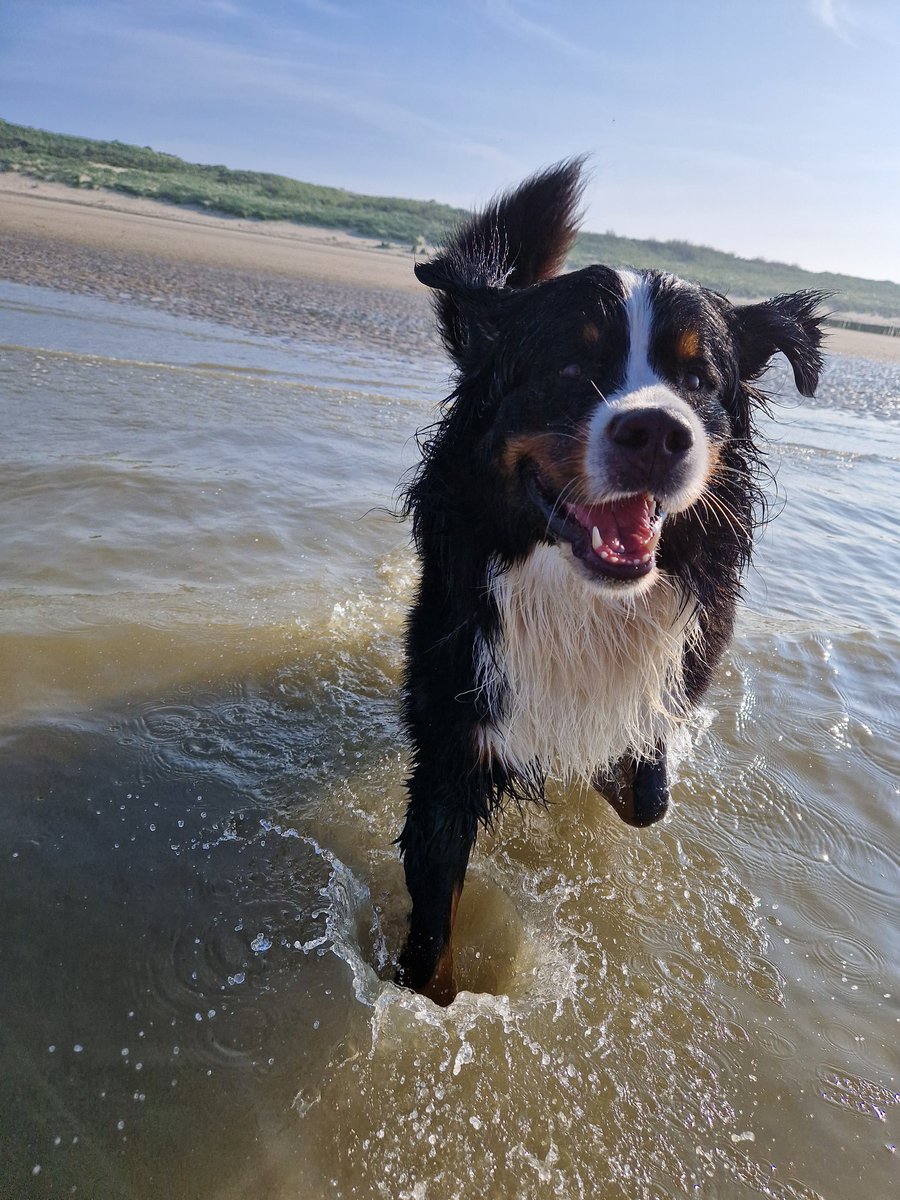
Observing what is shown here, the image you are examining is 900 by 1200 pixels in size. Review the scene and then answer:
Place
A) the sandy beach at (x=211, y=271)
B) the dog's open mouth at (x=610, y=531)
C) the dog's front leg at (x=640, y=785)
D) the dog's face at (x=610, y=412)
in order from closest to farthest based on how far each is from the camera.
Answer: the dog's face at (x=610, y=412)
the dog's open mouth at (x=610, y=531)
the dog's front leg at (x=640, y=785)
the sandy beach at (x=211, y=271)

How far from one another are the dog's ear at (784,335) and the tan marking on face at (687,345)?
1.44ft

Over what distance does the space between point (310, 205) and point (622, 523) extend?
46.9 metres

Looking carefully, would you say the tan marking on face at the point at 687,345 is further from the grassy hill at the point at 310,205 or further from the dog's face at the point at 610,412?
the grassy hill at the point at 310,205

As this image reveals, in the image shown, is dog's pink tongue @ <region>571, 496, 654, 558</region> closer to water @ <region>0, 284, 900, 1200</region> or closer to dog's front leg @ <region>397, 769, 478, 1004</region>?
dog's front leg @ <region>397, 769, 478, 1004</region>

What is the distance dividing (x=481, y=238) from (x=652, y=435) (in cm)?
196

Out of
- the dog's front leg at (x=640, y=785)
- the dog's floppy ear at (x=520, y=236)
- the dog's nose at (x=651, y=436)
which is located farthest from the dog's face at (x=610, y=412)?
the dog's front leg at (x=640, y=785)

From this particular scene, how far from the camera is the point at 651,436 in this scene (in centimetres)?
182

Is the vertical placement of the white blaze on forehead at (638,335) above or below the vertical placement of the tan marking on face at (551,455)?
above

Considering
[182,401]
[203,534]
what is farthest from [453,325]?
[182,401]

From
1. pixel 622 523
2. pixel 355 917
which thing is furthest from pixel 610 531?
pixel 355 917

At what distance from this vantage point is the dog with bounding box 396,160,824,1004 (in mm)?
2035

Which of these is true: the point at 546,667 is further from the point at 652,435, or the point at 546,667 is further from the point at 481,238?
the point at 481,238

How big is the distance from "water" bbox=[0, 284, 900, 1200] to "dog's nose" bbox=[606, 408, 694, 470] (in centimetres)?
148

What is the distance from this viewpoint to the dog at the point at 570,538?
2.04m
